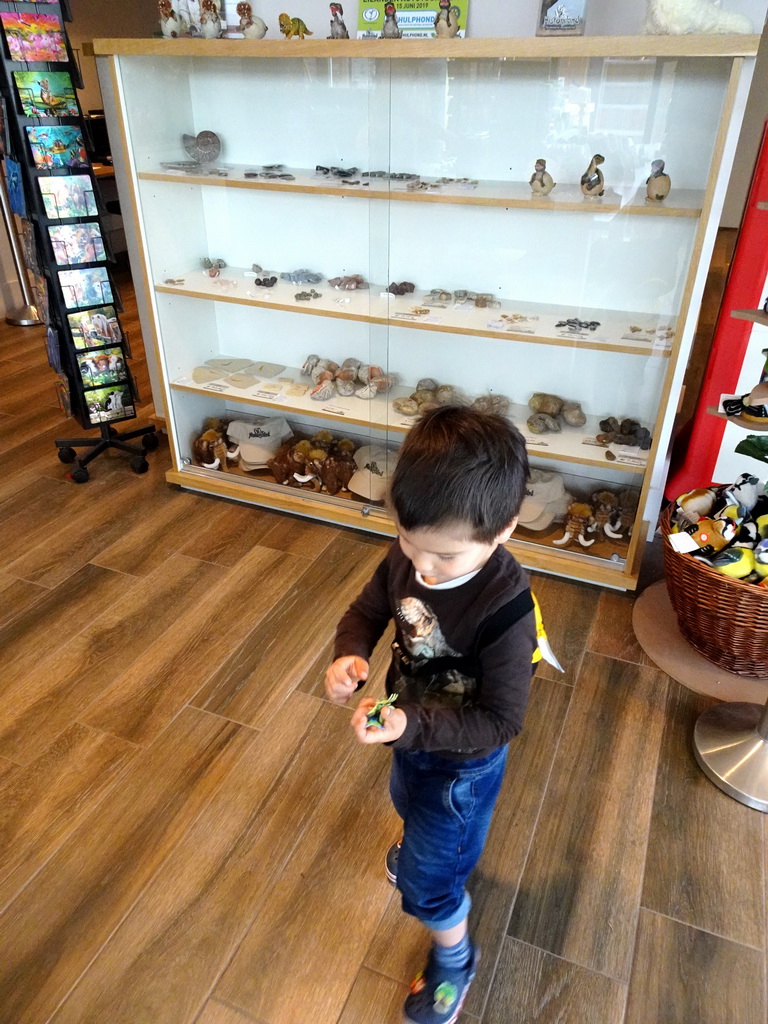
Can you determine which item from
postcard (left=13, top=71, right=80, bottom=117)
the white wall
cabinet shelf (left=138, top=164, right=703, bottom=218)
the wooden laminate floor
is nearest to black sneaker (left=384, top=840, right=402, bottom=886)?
the wooden laminate floor

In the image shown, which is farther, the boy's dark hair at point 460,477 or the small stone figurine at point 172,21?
the small stone figurine at point 172,21

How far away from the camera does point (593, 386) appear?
2420mm

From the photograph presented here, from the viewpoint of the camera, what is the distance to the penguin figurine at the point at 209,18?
2.17 m

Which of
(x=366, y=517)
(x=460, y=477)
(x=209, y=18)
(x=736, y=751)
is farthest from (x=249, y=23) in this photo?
(x=736, y=751)

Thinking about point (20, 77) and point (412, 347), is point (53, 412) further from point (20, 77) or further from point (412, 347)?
point (412, 347)

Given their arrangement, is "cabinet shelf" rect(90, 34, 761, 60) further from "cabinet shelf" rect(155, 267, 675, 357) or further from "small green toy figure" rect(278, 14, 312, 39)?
"cabinet shelf" rect(155, 267, 675, 357)

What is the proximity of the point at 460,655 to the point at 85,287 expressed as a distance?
2383mm

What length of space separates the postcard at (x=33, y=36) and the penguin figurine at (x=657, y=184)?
6.63ft

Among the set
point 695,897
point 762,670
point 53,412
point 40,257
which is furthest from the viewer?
point 53,412

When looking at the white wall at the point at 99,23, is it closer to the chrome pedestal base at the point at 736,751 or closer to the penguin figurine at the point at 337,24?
the penguin figurine at the point at 337,24

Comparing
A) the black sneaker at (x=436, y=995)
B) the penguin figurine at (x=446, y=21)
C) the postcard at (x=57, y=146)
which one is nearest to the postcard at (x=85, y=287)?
the postcard at (x=57, y=146)

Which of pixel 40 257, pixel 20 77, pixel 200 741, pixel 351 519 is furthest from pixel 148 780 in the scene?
pixel 20 77

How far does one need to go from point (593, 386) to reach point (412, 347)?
27.0 inches

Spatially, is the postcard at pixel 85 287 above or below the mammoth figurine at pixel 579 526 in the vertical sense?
above
